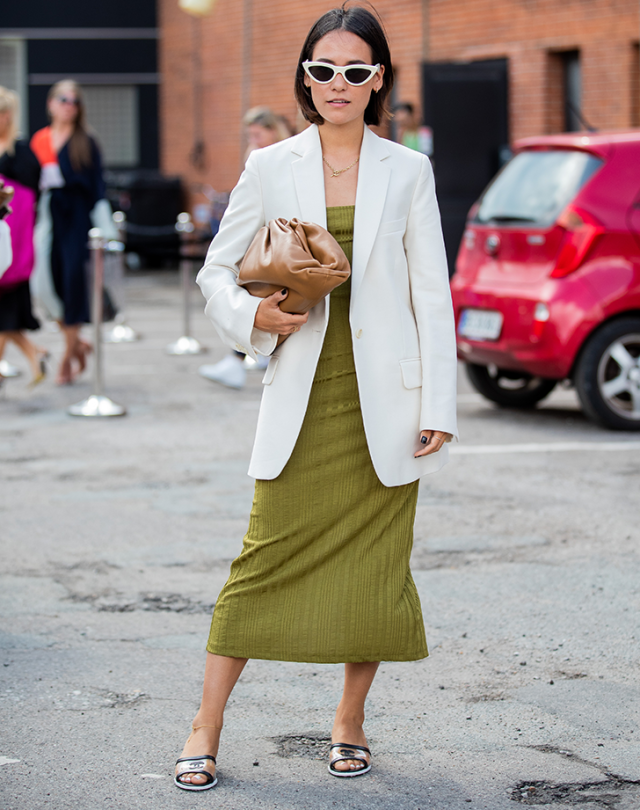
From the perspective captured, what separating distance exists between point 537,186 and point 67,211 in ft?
12.6

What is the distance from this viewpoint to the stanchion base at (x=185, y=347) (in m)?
12.3

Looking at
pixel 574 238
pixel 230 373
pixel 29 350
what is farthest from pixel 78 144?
pixel 574 238

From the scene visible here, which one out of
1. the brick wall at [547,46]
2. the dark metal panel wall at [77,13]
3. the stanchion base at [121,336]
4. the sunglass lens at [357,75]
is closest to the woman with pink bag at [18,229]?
the stanchion base at [121,336]

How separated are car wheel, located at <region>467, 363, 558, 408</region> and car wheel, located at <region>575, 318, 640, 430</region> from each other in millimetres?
922

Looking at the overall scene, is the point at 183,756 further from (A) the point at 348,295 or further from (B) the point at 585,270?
(B) the point at 585,270

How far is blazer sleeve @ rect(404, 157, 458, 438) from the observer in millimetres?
3234

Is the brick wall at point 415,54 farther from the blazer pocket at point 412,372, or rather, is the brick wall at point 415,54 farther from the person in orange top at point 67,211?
the blazer pocket at point 412,372

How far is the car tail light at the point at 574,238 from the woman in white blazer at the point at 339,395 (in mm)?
4822

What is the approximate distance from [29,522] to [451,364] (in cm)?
323

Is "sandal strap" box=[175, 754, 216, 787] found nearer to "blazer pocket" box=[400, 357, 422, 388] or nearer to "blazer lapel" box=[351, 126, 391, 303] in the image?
"blazer pocket" box=[400, 357, 422, 388]

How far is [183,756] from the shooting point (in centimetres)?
325

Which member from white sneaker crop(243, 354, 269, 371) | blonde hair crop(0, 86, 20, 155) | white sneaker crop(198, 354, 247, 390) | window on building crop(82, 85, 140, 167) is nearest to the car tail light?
white sneaker crop(198, 354, 247, 390)

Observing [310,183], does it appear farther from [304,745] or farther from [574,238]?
[574,238]

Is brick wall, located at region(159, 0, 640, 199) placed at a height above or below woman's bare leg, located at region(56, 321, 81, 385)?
above
